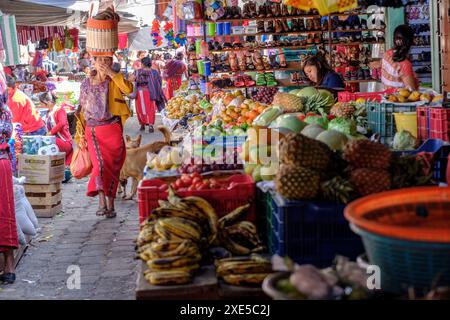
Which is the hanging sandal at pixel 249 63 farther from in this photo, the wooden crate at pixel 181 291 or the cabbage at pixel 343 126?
the wooden crate at pixel 181 291

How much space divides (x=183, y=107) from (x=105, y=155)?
9.84ft

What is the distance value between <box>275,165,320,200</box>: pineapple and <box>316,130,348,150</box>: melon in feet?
2.44

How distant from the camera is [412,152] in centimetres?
416

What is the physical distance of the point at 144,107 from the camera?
18.3 meters

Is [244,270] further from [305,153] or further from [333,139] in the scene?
[333,139]

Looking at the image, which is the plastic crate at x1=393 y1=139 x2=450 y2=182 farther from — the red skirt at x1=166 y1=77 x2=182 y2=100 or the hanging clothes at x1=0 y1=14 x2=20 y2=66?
the red skirt at x1=166 y1=77 x2=182 y2=100

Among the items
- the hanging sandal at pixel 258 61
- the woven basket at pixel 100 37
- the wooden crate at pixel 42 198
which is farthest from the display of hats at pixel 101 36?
the hanging sandal at pixel 258 61

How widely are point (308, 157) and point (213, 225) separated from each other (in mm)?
708

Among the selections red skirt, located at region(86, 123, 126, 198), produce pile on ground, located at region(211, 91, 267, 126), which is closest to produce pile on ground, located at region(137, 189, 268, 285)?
produce pile on ground, located at region(211, 91, 267, 126)

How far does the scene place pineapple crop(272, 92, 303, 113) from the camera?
6335 millimetres

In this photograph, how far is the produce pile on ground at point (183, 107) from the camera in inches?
424

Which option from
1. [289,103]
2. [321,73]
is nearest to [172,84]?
[321,73]
